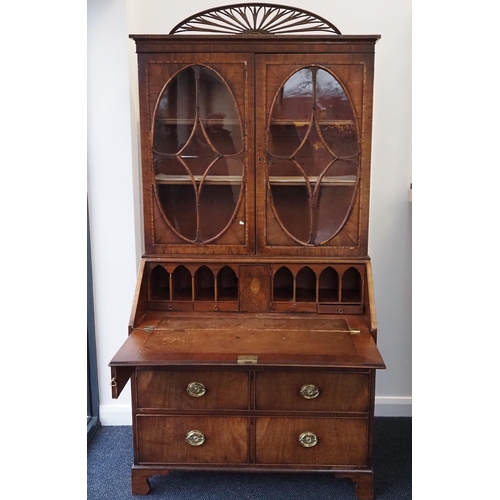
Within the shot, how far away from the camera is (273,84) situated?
5.25 ft

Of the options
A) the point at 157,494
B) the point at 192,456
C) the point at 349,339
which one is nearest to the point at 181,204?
the point at 349,339

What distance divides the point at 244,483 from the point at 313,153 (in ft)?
4.08

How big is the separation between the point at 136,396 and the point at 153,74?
1.12 meters

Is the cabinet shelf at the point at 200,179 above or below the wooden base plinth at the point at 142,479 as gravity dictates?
above

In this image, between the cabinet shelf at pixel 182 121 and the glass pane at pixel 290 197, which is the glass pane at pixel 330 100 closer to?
the glass pane at pixel 290 197

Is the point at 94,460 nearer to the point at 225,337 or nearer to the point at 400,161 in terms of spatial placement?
the point at 225,337

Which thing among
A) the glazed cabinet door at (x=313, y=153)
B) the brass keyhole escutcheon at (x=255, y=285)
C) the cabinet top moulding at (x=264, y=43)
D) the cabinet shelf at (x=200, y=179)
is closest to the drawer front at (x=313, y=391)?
the brass keyhole escutcheon at (x=255, y=285)

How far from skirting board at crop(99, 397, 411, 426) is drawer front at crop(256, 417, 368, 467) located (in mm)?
598

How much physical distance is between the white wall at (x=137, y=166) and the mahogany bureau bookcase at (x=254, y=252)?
0.80 ft

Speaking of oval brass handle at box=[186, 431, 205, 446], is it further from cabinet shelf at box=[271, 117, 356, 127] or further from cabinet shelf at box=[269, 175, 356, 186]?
cabinet shelf at box=[271, 117, 356, 127]

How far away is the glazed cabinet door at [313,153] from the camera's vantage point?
1.59m

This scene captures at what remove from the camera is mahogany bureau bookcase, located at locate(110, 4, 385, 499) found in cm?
149

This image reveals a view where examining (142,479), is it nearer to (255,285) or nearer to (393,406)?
(255,285)

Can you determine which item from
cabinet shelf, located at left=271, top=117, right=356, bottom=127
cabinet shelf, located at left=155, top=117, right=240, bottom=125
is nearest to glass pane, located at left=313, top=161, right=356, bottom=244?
cabinet shelf, located at left=271, top=117, right=356, bottom=127
